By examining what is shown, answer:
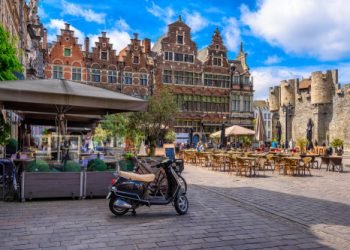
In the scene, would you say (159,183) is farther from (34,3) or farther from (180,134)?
(180,134)

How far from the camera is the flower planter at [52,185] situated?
659cm

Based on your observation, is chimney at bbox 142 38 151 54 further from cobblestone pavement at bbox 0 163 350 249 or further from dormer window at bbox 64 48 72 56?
cobblestone pavement at bbox 0 163 350 249

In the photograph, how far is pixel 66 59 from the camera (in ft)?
109

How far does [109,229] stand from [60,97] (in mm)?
2998

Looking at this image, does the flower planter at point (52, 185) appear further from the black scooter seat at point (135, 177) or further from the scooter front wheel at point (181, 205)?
the scooter front wheel at point (181, 205)

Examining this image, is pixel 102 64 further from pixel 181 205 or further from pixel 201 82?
pixel 181 205

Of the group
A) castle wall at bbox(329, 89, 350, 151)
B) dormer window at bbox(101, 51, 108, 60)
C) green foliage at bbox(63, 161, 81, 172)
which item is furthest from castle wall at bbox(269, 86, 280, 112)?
green foliage at bbox(63, 161, 81, 172)

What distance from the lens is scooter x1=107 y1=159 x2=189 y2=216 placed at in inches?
223

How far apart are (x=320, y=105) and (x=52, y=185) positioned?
4522cm

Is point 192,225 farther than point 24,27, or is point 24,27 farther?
point 24,27

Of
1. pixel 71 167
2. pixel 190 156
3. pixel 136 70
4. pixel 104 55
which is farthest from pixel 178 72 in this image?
pixel 71 167

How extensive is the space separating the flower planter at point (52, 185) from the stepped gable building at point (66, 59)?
27657 mm

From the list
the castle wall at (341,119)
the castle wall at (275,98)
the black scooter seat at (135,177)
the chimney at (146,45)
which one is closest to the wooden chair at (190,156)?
the black scooter seat at (135,177)

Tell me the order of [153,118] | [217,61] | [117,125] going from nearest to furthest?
[153,118] < [117,125] < [217,61]
